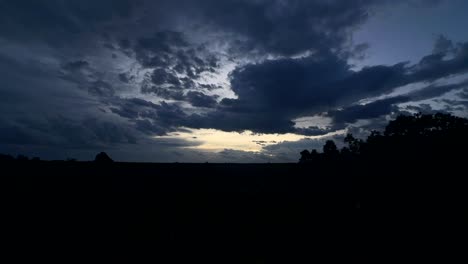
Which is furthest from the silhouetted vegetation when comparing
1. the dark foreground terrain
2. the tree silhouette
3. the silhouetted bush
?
the tree silhouette

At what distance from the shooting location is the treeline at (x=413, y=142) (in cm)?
1641

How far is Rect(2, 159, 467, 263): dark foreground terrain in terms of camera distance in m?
9.60

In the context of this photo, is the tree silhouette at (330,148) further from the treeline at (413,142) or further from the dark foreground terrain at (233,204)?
the dark foreground terrain at (233,204)

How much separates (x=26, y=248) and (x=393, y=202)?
15566 millimetres

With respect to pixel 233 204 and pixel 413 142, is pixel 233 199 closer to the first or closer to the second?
pixel 233 204

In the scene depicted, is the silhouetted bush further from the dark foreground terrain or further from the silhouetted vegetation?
the dark foreground terrain

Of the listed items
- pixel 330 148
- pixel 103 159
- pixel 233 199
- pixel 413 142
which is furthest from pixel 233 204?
pixel 330 148

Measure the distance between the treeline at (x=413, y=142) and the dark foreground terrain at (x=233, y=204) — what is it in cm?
157

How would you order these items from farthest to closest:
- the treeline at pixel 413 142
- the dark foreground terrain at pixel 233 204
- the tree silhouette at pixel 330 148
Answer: the tree silhouette at pixel 330 148 → the treeline at pixel 413 142 → the dark foreground terrain at pixel 233 204

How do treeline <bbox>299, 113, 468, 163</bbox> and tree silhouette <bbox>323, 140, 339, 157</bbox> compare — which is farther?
tree silhouette <bbox>323, 140, 339, 157</bbox>

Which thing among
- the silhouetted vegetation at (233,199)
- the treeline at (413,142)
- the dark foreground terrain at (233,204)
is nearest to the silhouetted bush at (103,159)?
the silhouetted vegetation at (233,199)

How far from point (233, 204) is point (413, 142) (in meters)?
19.1

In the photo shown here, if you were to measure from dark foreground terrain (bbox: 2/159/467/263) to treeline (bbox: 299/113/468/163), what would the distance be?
1.57 metres

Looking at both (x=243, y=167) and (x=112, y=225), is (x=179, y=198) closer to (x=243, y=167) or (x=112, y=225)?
(x=112, y=225)
